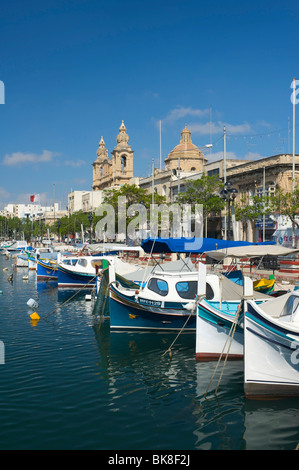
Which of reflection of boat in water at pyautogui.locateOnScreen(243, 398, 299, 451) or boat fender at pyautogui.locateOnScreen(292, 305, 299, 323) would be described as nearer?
reflection of boat in water at pyautogui.locateOnScreen(243, 398, 299, 451)

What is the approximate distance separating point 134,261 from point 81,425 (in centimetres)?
4127

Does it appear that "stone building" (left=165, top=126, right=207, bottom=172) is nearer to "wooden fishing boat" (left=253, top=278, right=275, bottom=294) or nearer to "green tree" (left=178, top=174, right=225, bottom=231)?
"green tree" (left=178, top=174, right=225, bottom=231)

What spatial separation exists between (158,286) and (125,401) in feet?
26.9

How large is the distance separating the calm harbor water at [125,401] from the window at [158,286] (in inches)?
77.3

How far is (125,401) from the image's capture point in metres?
12.1

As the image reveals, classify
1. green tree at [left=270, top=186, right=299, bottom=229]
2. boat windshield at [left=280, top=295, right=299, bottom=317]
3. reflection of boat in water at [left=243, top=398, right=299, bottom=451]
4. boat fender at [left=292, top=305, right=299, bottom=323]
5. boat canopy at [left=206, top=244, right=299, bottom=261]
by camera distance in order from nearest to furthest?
reflection of boat in water at [left=243, top=398, right=299, bottom=451]
boat fender at [left=292, top=305, right=299, bottom=323]
boat windshield at [left=280, top=295, right=299, bottom=317]
boat canopy at [left=206, top=244, right=299, bottom=261]
green tree at [left=270, top=186, right=299, bottom=229]

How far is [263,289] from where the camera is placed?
2225 centimetres

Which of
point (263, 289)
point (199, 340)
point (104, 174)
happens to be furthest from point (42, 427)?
point (104, 174)

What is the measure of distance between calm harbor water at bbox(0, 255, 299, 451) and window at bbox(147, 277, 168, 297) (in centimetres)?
196

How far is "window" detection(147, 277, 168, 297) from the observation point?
19.7 metres

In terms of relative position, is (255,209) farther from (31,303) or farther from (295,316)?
(295,316)

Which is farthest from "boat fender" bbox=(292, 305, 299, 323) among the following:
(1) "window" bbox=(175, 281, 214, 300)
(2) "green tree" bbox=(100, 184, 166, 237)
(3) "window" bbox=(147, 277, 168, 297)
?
(2) "green tree" bbox=(100, 184, 166, 237)

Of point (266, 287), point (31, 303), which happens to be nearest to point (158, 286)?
point (266, 287)
